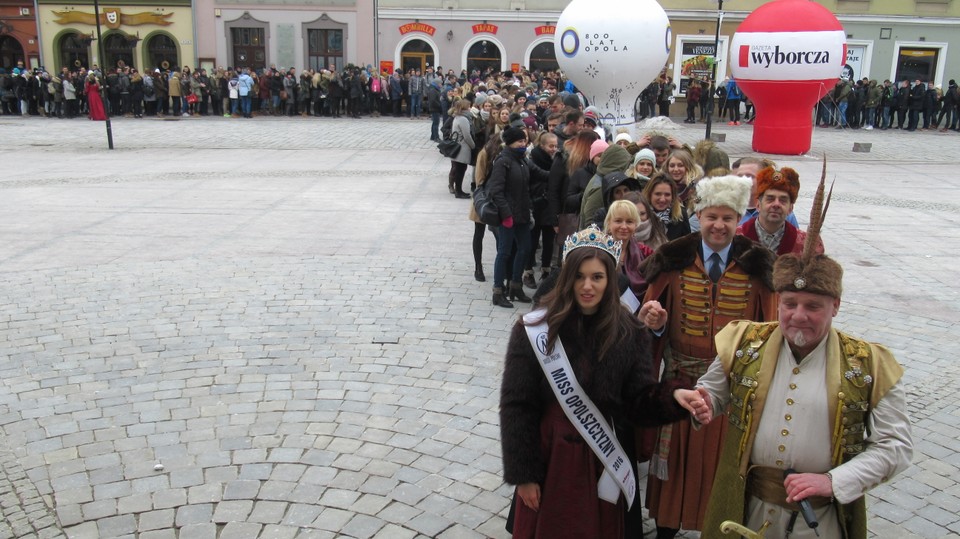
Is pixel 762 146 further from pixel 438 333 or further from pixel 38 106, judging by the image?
pixel 38 106

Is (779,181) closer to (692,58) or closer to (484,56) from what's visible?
(692,58)

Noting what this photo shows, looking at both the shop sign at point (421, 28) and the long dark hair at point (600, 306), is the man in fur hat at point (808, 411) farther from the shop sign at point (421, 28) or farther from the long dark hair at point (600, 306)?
the shop sign at point (421, 28)

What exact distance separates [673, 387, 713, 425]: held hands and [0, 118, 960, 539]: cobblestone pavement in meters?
1.60

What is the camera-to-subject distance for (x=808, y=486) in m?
2.76

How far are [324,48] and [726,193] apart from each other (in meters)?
32.1

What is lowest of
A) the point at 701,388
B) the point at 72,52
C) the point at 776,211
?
the point at 701,388

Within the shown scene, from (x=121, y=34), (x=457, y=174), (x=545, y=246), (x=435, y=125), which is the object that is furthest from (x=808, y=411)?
(x=121, y=34)

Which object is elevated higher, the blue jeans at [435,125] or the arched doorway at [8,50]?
the arched doorway at [8,50]

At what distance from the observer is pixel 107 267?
9.25 m

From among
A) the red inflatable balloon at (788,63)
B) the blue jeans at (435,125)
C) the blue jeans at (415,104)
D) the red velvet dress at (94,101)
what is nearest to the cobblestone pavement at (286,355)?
the red inflatable balloon at (788,63)

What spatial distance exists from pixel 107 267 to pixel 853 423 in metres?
8.38

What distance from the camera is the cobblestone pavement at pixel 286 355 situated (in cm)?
460

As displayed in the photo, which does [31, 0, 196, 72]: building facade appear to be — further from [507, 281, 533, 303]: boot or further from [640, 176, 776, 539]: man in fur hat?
[640, 176, 776, 539]: man in fur hat

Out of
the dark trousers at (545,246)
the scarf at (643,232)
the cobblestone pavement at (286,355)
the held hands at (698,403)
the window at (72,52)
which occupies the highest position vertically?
the window at (72,52)
